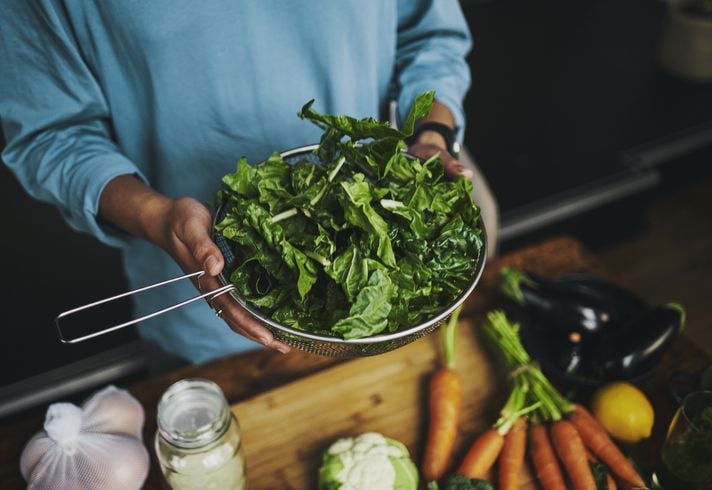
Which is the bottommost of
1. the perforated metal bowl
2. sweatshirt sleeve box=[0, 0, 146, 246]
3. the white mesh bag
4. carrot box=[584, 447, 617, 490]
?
carrot box=[584, 447, 617, 490]

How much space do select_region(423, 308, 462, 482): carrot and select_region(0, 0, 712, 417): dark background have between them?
127cm

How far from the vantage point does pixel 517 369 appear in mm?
1316

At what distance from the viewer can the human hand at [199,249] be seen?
0.93 m

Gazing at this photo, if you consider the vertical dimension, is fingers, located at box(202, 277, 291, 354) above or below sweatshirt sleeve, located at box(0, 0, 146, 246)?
below

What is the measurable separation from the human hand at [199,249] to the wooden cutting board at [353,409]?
1.12 ft

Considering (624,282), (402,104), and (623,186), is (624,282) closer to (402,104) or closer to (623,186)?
(623,186)

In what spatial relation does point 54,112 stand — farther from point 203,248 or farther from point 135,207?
point 203,248

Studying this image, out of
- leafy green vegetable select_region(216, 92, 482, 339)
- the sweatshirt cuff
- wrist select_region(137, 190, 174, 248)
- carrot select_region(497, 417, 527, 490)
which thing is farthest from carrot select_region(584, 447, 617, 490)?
the sweatshirt cuff

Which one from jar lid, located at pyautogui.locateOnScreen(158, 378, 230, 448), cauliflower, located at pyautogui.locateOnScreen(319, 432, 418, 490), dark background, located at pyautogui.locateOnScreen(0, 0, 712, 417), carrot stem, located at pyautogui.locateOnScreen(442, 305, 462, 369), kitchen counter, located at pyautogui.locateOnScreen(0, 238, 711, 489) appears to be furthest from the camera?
dark background, located at pyautogui.locateOnScreen(0, 0, 712, 417)

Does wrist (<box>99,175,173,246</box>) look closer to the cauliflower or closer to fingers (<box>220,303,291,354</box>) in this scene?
fingers (<box>220,303,291,354</box>)

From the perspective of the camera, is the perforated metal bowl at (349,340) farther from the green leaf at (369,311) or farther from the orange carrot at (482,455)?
the orange carrot at (482,455)

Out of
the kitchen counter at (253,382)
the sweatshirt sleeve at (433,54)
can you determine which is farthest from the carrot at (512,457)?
the sweatshirt sleeve at (433,54)

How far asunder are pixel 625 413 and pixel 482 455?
283 mm

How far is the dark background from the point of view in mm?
2301
